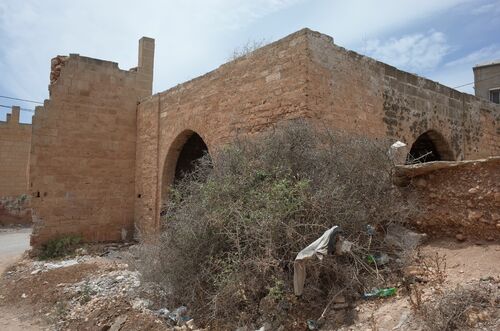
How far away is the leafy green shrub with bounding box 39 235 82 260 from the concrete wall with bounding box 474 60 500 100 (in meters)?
18.2

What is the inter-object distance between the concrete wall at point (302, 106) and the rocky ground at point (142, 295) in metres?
2.44

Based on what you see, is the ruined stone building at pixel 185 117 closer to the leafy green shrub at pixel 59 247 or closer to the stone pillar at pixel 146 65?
the stone pillar at pixel 146 65

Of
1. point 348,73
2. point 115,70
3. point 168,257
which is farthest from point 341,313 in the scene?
point 115,70

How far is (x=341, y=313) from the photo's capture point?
3637 mm

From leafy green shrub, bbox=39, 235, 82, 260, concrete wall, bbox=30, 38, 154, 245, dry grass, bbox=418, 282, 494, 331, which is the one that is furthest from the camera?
concrete wall, bbox=30, 38, 154, 245

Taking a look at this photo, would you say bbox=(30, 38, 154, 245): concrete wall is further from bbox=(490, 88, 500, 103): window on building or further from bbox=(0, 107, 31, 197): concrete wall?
bbox=(490, 88, 500, 103): window on building

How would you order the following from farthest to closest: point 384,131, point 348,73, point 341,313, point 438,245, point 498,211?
point 384,131, point 348,73, point 438,245, point 498,211, point 341,313

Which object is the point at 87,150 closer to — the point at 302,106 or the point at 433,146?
the point at 302,106

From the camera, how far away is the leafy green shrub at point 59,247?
30.2ft

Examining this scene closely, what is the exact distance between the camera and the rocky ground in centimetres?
328

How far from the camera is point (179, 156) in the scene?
9875 mm

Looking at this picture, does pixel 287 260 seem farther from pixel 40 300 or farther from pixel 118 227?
pixel 118 227

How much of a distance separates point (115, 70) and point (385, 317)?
927cm

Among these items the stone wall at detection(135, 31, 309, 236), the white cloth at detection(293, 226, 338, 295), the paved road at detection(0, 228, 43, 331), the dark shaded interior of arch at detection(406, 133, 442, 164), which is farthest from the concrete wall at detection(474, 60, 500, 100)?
the paved road at detection(0, 228, 43, 331)
